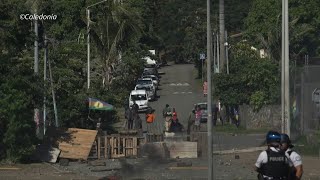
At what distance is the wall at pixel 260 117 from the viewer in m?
40.5

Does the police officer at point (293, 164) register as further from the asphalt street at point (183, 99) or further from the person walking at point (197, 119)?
the person walking at point (197, 119)

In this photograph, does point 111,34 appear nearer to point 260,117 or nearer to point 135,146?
point 260,117

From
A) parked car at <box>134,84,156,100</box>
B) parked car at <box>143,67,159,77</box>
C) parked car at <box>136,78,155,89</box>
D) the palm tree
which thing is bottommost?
parked car at <box>134,84,156,100</box>

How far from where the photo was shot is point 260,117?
42688mm

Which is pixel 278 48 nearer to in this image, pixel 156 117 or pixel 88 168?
pixel 156 117

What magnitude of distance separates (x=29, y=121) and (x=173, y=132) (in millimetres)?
11083

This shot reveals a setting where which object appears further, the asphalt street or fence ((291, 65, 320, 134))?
the asphalt street

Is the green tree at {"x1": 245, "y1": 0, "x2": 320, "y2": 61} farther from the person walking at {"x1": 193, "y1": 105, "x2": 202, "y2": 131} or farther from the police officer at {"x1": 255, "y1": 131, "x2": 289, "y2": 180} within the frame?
the police officer at {"x1": 255, "y1": 131, "x2": 289, "y2": 180}

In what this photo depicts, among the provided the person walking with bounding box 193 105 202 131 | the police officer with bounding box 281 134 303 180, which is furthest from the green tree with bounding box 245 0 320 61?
the police officer with bounding box 281 134 303 180

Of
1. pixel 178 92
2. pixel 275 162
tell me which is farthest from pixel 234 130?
pixel 275 162

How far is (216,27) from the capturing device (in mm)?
68125

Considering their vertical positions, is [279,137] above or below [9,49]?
below

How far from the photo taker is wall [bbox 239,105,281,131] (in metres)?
40.5

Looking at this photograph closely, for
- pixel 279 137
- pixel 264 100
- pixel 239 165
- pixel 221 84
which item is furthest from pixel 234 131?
pixel 279 137
